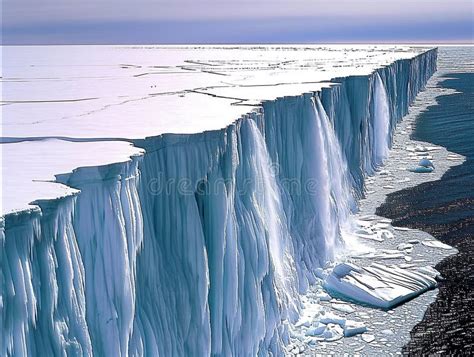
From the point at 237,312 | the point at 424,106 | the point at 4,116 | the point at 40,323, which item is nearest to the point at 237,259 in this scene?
the point at 237,312

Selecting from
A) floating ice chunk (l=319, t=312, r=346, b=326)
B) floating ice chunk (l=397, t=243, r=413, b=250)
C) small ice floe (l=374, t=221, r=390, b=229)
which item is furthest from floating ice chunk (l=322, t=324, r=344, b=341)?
small ice floe (l=374, t=221, r=390, b=229)

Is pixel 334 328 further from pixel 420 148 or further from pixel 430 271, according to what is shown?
pixel 420 148

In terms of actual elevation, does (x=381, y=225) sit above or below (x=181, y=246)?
below

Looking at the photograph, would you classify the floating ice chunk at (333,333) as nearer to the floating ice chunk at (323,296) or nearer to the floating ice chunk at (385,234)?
the floating ice chunk at (323,296)

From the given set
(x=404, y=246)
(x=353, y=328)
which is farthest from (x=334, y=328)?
(x=404, y=246)

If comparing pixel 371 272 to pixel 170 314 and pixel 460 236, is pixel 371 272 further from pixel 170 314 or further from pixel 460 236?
pixel 170 314

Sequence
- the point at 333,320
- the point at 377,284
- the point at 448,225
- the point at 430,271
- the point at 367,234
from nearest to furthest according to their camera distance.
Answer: the point at 333,320, the point at 377,284, the point at 430,271, the point at 367,234, the point at 448,225

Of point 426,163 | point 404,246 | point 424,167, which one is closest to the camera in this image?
point 404,246
